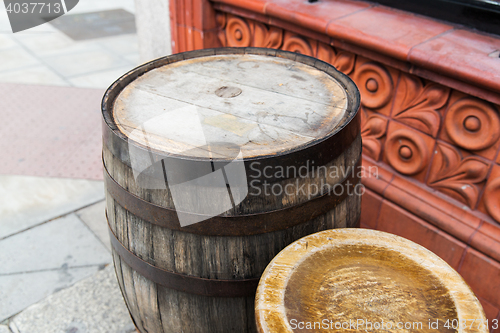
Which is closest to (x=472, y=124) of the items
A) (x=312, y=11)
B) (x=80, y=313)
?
(x=312, y=11)

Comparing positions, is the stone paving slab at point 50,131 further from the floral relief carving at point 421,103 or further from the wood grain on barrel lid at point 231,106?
the floral relief carving at point 421,103

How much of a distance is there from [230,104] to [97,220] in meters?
1.56

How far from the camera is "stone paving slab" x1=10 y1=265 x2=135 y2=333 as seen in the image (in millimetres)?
1900

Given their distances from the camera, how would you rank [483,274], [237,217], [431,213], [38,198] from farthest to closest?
[38,198], [431,213], [483,274], [237,217]

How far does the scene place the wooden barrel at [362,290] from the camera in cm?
99

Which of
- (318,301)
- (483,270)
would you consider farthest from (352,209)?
(483,270)

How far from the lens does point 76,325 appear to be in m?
1.91

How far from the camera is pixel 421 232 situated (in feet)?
6.79

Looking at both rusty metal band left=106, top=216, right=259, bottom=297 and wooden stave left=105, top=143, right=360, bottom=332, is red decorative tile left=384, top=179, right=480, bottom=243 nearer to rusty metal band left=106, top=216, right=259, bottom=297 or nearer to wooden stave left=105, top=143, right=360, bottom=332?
wooden stave left=105, top=143, right=360, bottom=332

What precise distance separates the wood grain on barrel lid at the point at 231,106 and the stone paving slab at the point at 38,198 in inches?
57.4

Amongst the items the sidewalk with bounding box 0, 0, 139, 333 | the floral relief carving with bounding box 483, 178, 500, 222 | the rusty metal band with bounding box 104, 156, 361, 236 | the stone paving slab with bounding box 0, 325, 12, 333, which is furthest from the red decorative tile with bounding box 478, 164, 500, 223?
the stone paving slab with bounding box 0, 325, 12, 333

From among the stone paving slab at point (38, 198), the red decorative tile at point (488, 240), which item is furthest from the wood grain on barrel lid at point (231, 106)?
the stone paving slab at point (38, 198)

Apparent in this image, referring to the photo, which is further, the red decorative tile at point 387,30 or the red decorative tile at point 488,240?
the red decorative tile at point 387,30

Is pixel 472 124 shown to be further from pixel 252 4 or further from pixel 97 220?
pixel 97 220
